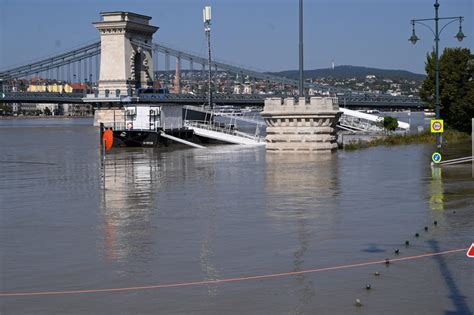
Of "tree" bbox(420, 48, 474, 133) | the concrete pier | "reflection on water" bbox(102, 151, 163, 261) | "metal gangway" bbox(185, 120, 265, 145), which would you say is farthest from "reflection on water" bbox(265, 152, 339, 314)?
"metal gangway" bbox(185, 120, 265, 145)

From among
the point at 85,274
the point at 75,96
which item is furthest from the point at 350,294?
the point at 75,96

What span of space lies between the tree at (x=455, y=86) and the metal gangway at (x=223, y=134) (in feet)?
41.2

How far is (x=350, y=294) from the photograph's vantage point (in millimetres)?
9961

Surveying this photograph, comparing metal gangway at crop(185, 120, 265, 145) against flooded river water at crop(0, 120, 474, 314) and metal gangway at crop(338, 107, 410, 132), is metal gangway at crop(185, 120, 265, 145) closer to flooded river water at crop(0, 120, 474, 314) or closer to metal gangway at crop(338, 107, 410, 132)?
metal gangway at crop(338, 107, 410, 132)

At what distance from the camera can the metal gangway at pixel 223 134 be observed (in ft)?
187

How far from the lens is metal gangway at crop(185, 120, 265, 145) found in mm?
56969

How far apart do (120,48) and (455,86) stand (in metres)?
87.7

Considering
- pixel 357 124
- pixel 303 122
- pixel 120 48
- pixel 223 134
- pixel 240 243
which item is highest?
pixel 120 48

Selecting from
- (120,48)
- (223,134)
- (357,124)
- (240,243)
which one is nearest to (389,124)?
(357,124)

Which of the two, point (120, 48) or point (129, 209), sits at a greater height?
point (120, 48)

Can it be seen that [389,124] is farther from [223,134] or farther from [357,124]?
[223,134]

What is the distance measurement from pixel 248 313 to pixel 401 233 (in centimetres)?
582

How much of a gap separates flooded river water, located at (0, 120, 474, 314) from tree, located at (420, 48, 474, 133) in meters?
27.3

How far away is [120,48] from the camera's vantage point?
437 feet
